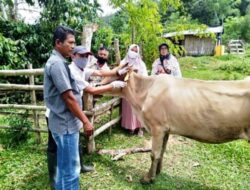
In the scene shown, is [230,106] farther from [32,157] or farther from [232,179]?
[32,157]

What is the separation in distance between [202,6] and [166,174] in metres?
38.3

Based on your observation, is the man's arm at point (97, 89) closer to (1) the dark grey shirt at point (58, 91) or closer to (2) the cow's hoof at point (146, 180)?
(1) the dark grey shirt at point (58, 91)

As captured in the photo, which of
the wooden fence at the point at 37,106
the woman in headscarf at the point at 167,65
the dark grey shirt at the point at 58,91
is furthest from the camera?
the woman in headscarf at the point at 167,65

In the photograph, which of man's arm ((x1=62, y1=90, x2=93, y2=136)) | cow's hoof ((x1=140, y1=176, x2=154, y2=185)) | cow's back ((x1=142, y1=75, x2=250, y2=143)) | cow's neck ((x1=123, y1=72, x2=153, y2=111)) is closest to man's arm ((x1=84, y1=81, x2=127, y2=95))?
cow's neck ((x1=123, y1=72, x2=153, y2=111))

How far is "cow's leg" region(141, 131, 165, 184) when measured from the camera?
4312mm

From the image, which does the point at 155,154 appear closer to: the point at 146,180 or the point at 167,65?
the point at 146,180

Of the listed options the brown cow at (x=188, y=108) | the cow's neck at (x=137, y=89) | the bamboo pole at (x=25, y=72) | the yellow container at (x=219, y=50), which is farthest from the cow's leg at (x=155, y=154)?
the yellow container at (x=219, y=50)

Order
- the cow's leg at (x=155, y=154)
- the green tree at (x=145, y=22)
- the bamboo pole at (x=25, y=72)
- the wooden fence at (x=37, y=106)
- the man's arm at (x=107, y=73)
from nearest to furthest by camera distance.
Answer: the cow's leg at (x=155, y=154), the man's arm at (x=107, y=73), the wooden fence at (x=37, y=106), the bamboo pole at (x=25, y=72), the green tree at (x=145, y=22)

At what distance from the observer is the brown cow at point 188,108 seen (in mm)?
3885

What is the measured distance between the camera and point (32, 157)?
5113 millimetres

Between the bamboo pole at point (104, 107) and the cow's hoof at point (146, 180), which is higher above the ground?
the bamboo pole at point (104, 107)

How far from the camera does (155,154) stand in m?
4.39

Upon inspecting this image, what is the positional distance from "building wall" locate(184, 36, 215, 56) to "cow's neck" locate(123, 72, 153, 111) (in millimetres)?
23327

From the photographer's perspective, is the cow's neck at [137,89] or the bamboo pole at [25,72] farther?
the bamboo pole at [25,72]
